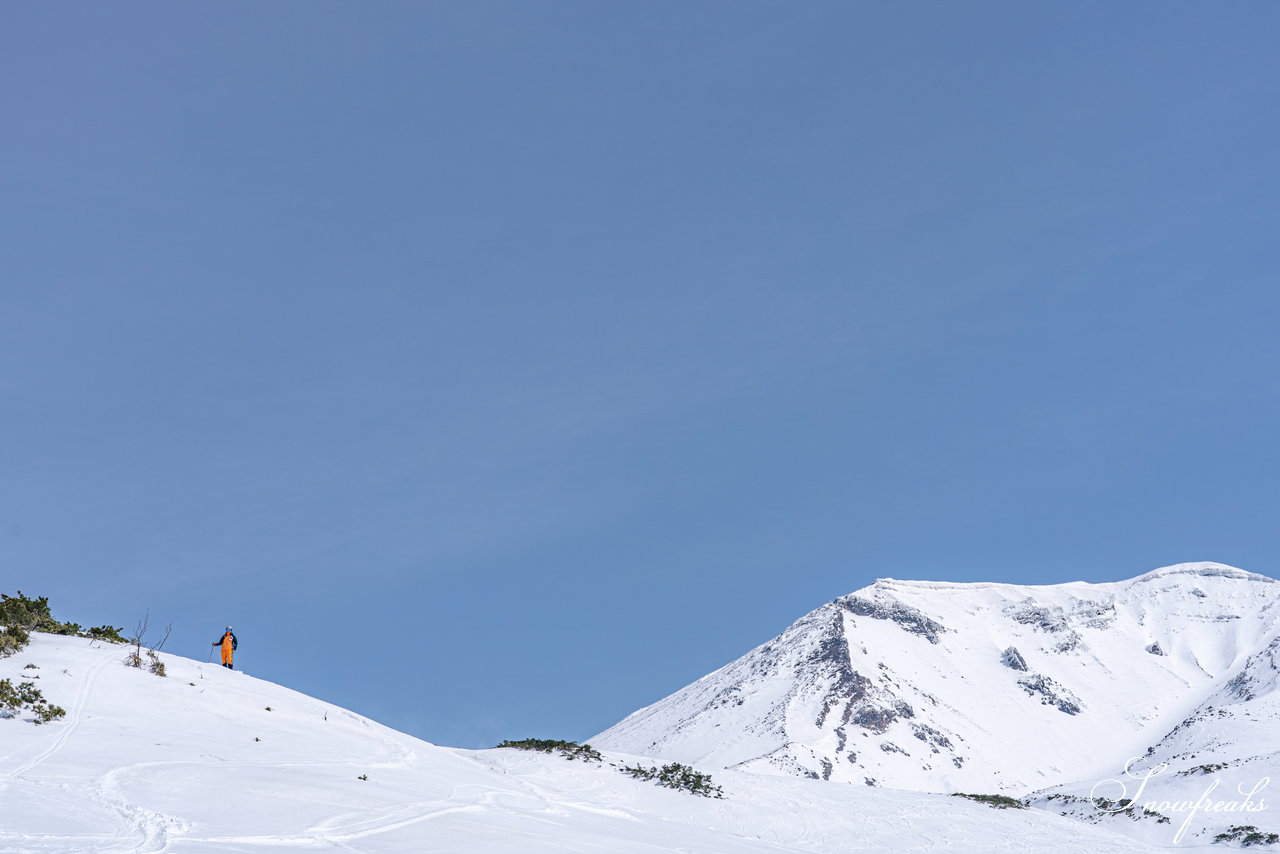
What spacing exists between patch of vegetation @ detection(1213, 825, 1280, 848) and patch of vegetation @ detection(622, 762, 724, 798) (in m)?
14.4

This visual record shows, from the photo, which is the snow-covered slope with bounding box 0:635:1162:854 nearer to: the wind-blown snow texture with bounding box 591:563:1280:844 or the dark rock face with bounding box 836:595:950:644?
the wind-blown snow texture with bounding box 591:563:1280:844

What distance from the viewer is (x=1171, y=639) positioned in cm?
14212

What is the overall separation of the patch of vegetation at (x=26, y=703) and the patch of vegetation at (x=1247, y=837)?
2946cm

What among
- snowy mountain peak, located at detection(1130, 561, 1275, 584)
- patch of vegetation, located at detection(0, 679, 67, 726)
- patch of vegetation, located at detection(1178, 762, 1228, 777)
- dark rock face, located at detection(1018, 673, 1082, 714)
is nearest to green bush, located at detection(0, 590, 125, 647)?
patch of vegetation, located at detection(0, 679, 67, 726)

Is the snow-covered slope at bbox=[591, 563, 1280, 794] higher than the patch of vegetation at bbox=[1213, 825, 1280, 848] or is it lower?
higher

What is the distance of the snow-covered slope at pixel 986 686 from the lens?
99.8 metres

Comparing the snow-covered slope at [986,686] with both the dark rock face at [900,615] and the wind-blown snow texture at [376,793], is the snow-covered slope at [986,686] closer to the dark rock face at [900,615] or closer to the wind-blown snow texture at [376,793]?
the dark rock face at [900,615]

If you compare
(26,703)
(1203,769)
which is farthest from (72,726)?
(1203,769)

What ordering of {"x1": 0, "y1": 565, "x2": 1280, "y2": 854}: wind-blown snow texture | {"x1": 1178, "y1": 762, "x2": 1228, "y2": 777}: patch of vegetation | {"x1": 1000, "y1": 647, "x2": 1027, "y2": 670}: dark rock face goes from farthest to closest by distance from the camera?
{"x1": 1000, "y1": 647, "x2": 1027, "y2": 670}: dark rock face < {"x1": 1178, "y1": 762, "x2": 1228, "y2": 777}: patch of vegetation < {"x1": 0, "y1": 565, "x2": 1280, "y2": 854}: wind-blown snow texture

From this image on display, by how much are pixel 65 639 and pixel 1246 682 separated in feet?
361

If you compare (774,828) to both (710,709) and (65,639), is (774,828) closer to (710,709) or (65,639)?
(65,639)

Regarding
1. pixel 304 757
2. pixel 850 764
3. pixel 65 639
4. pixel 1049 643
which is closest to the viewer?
pixel 304 757

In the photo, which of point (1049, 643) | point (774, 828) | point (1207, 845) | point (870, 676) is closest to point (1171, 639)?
point (1049, 643)

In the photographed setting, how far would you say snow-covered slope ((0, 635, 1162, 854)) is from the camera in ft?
49.0
